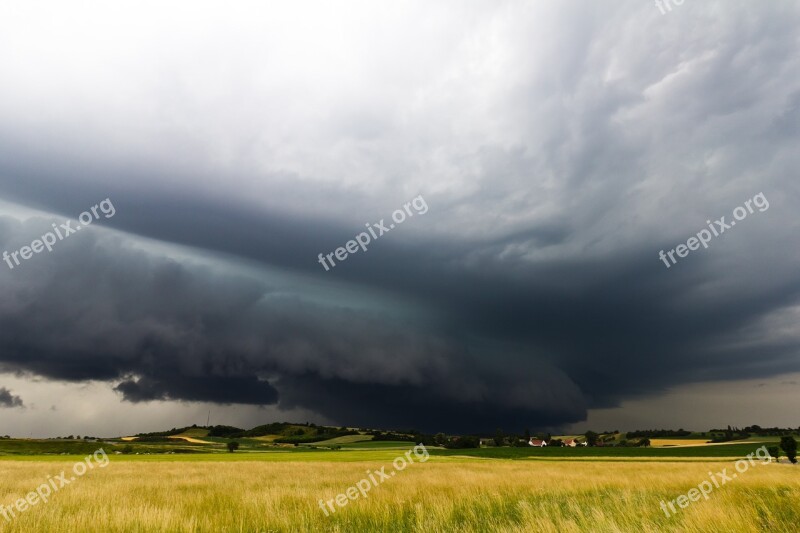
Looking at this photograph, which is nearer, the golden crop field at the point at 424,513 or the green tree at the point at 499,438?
the golden crop field at the point at 424,513

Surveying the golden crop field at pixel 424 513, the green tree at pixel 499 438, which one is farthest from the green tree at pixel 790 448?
→ the green tree at pixel 499 438

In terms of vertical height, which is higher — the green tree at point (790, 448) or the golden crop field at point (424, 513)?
the green tree at point (790, 448)

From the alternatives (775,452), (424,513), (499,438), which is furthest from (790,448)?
(499,438)

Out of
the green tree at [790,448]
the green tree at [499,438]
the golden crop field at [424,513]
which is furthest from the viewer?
the green tree at [499,438]

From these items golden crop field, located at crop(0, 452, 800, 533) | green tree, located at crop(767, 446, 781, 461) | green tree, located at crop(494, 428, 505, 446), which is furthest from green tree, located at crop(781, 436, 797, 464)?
green tree, located at crop(494, 428, 505, 446)

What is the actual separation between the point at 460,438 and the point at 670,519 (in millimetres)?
158473

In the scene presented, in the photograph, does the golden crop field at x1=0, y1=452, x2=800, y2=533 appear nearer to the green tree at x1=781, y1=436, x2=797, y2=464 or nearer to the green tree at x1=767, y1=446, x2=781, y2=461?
the green tree at x1=781, y1=436, x2=797, y2=464

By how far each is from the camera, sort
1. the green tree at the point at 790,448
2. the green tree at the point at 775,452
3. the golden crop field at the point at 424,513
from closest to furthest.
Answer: the golden crop field at the point at 424,513
the green tree at the point at 790,448
the green tree at the point at 775,452

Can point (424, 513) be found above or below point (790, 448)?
below

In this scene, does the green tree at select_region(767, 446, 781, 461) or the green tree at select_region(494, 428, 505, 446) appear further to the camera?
the green tree at select_region(494, 428, 505, 446)

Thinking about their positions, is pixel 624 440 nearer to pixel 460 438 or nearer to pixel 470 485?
pixel 460 438

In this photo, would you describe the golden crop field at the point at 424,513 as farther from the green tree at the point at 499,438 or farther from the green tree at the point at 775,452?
the green tree at the point at 499,438

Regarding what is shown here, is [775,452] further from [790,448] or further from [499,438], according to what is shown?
[499,438]

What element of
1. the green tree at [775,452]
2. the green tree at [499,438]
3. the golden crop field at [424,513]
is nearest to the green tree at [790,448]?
the green tree at [775,452]
